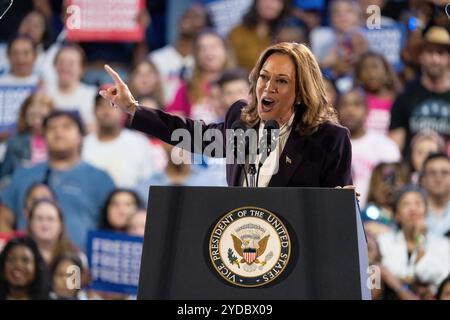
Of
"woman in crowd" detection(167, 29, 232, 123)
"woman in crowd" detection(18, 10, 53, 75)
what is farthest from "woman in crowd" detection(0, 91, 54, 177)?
"woman in crowd" detection(167, 29, 232, 123)

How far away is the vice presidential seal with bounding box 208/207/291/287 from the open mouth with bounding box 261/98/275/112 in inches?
21.1

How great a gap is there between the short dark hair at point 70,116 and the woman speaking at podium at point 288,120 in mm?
3419

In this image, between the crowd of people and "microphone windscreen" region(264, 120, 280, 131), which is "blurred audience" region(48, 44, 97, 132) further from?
"microphone windscreen" region(264, 120, 280, 131)

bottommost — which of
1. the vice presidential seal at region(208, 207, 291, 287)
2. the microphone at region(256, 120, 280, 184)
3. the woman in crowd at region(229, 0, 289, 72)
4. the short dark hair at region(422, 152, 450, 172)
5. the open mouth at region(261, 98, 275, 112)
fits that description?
the vice presidential seal at region(208, 207, 291, 287)

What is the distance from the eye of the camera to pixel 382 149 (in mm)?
5969

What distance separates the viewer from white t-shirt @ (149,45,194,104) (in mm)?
6395

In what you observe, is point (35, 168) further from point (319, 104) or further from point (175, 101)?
point (319, 104)

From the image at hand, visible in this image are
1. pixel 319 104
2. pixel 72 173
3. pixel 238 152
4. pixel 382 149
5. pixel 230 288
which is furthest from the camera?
pixel 72 173

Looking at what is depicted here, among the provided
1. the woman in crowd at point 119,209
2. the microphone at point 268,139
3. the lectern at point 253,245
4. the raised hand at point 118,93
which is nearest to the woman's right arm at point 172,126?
the raised hand at point 118,93

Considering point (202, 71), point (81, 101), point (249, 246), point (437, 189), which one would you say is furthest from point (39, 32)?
point (249, 246)

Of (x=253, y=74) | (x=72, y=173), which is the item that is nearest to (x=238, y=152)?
(x=253, y=74)

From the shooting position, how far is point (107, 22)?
6.48 meters

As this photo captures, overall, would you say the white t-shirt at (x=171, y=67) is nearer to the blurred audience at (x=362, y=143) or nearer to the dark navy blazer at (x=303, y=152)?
the blurred audience at (x=362, y=143)
